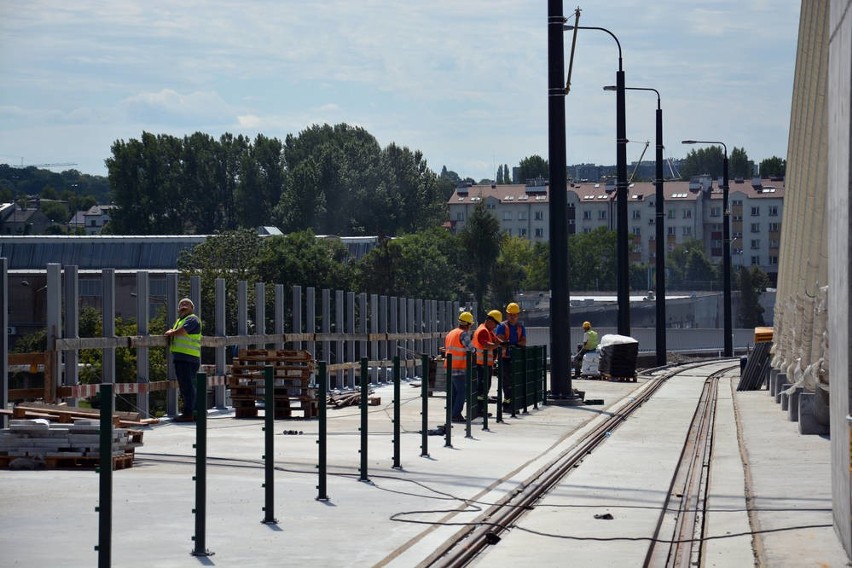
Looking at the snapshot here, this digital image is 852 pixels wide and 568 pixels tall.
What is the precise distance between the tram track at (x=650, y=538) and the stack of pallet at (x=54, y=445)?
169 inches

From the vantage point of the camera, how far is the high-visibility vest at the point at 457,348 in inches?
845

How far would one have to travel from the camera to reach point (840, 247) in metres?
10.2

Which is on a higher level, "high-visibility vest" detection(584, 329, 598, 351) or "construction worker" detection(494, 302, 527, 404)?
"construction worker" detection(494, 302, 527, 404)

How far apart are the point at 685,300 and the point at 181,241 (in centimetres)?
4534

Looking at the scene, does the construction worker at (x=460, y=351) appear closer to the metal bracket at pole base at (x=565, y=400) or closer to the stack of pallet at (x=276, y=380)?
the stack of pallet at (x=276, y=380)

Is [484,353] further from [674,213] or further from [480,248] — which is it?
[674,213]

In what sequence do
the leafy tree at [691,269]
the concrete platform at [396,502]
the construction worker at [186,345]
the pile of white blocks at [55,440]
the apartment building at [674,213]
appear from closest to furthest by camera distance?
1. the concrete platform at [396,502]
2. the pile of white blocks at [55,440]
3. the construction worker at [186,345]
4. the leafy tree at [691,269]
5. the apartment building at [674,213]

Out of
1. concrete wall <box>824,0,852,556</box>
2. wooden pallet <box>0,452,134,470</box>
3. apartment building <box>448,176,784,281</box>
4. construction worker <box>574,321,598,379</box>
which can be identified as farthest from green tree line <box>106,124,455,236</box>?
concrete wall <box>824,0,852,556</box>

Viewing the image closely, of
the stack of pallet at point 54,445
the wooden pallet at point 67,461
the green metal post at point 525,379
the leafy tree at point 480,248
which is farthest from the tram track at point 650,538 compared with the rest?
the leafy tree at point 480,248

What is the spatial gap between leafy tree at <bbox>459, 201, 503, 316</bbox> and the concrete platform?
10208 cm

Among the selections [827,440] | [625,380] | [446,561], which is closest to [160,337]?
[827,440]

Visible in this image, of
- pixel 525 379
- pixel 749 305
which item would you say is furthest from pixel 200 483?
pixel 749 305

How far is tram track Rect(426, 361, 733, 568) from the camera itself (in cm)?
1028

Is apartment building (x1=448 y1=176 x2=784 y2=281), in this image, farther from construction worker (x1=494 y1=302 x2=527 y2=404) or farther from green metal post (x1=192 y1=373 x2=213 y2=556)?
green metal post (x1=192 y1=373 x2=213 y2=556)
